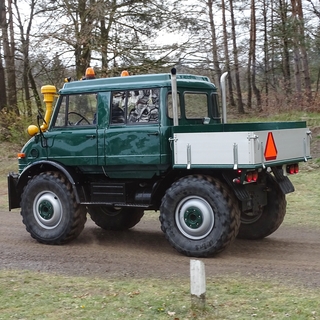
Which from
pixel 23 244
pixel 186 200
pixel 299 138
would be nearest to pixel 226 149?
pixel 186 200

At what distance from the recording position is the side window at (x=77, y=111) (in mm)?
8766

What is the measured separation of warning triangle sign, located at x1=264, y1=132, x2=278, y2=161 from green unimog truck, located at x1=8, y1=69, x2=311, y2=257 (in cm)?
3

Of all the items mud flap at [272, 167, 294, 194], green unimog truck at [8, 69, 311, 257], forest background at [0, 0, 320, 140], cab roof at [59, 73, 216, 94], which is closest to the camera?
green unimog truck at [8, 69, 311, 257]

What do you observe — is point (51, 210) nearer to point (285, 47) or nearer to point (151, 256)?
point (151, 256)

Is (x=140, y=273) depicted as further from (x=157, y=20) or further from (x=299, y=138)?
(x=157, y=20)

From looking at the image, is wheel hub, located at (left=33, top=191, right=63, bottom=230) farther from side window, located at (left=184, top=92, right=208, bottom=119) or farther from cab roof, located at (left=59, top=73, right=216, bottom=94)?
side window, located at (left=184, top=92, right=208, bottom=119)

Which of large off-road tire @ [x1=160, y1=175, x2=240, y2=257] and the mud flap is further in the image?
the mud flap

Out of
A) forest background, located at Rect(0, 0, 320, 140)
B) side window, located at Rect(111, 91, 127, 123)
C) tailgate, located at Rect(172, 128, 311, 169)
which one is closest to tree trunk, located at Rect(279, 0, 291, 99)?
forest background, located at Rect(0, 0, 320, 140)

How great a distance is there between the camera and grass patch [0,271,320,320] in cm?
548

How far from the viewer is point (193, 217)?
25.8 feet

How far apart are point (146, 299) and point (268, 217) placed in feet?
11.4

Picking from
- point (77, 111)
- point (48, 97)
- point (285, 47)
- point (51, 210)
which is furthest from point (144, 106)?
point (285, 47)

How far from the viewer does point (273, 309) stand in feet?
18.1

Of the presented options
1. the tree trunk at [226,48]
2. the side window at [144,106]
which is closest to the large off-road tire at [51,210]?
the side window at [144,106]
